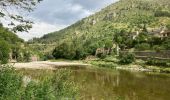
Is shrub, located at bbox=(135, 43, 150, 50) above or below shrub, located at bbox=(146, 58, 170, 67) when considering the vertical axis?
above

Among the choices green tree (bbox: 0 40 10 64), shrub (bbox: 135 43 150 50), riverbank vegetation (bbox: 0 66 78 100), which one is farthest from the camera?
shrub (bbox: 135 43 150 50)

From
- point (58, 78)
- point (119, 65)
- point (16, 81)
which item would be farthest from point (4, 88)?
point (119, 65)

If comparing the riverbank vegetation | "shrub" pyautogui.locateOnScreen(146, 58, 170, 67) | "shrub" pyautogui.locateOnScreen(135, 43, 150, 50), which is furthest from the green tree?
"shrub" pyautogui.locateOnScreen(135, 43, 150, 50)

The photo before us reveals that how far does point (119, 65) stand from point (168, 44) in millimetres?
16328

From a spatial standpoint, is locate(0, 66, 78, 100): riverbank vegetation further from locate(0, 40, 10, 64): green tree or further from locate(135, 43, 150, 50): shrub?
locate(135, 43, 150, 50): shrub

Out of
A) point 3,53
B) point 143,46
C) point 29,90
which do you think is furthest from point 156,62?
Result: point 29,90

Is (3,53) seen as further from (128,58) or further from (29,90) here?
(128,58)

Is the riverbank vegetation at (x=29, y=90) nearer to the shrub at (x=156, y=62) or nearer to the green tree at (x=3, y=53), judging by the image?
the green tree at (x=3, y=53)

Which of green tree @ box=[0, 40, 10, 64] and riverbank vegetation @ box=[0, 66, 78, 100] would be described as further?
green tree @ box=[0, 40, 10, 64]

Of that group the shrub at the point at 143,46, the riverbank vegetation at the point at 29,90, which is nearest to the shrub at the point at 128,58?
the shrub at the point at 143,46

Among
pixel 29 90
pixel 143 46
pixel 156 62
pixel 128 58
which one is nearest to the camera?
pixel 29 90

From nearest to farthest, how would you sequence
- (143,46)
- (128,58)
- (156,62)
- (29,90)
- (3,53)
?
(29,90) < (3,53) < (156,62) < (128,58) < (143,46)

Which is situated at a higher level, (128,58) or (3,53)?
(3,53)

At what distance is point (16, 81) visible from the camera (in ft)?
80.4
